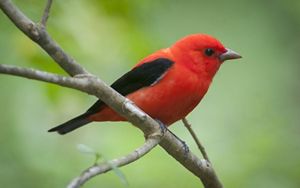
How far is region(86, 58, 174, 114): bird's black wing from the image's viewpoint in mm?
5016

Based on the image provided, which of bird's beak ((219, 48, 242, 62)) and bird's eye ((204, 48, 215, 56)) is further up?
bird's eye ((204, 48, 215, 56))

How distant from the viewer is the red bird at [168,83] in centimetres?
494

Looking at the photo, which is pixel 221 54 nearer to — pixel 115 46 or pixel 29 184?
pixel 115 46

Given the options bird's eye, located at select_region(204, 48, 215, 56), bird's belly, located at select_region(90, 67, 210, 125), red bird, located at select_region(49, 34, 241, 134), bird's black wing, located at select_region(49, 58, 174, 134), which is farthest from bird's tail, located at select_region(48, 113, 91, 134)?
bird's eye, located at select_region(204, 48, 215, 56)

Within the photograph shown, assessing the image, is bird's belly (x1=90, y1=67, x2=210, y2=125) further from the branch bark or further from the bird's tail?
the branch bark

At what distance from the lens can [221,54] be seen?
538 centimetres

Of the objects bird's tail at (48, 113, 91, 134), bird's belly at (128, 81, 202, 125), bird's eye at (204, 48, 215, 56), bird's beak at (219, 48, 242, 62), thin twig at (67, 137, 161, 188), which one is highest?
bird's eye at (204, 48, 215, 56)

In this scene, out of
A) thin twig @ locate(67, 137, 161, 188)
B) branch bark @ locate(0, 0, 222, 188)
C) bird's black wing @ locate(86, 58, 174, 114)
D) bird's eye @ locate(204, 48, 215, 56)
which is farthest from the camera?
bird's eye @ locate(204, 48, 215, 56)

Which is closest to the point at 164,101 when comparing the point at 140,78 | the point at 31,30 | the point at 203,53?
the point at 140,78

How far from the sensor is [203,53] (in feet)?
17.7

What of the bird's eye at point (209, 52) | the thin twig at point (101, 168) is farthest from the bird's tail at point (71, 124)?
the thin twig at point (101, 168)

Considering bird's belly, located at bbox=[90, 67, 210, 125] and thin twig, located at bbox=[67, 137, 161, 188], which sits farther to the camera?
bird's belly, located at bbox=[90, 67, 210, 125]

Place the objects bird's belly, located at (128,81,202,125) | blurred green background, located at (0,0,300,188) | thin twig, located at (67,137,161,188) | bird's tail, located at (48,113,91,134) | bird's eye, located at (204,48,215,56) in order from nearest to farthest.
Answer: thin twig, located at (67,137,161,188)
bird's belly, located at (128,81,202,125)
blurred green background, located at (0,0,300,188)
bird's tail, located at (48,113,91,134)
bird's eye, located at (204,48,215,56)

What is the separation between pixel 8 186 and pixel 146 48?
1.56 meters
